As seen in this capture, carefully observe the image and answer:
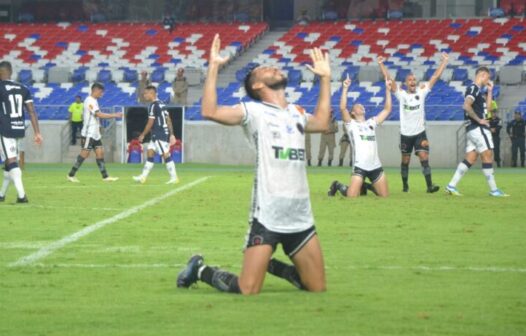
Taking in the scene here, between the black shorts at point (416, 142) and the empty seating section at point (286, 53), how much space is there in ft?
60.1

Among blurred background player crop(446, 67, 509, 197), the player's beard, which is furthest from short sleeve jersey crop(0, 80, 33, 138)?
the player's beard

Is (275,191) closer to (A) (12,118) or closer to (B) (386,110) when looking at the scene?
(A) (12,118)

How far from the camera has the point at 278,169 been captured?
10.3 m

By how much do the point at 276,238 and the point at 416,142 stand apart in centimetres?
1496

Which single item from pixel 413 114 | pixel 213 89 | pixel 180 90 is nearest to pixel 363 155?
pixel 413 114

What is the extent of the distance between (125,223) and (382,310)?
27.6 ft

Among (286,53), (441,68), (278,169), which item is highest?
(286,53)

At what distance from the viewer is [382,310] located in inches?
368

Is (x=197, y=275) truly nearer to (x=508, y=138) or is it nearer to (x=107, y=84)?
(x=508, y=138)

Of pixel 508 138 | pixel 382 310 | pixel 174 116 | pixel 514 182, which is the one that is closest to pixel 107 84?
pixel 174 116

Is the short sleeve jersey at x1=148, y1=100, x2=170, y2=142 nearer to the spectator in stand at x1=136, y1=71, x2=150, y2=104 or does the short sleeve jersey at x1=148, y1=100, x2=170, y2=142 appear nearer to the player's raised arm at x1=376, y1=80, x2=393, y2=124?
→ the player's raised arm at x1=376, y1=80, x2=393, y2=124

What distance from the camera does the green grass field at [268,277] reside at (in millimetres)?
8789

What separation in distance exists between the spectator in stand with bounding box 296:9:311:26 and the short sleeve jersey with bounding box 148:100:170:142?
96.3ft

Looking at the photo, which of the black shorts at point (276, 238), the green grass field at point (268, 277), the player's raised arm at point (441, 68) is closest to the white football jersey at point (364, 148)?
the green grass field at point (268, 277)
